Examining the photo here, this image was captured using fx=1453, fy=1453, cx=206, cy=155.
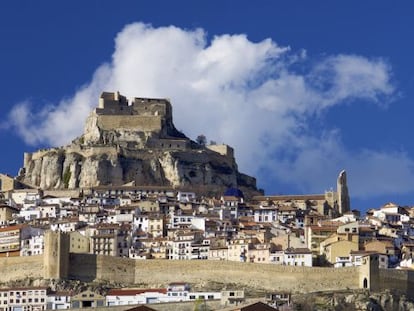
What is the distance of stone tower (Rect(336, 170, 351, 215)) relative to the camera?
8725cm

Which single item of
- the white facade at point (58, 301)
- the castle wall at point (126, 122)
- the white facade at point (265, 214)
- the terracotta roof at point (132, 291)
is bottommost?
the white facade at point (58, 301)

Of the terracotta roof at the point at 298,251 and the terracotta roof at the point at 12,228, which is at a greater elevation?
the terracotta roof at the point at 12,228

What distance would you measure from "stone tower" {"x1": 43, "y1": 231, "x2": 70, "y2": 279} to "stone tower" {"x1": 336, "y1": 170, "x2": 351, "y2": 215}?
23.6 meters

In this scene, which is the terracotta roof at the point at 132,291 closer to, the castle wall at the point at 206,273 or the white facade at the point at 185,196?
the castle wall at the point at 206,273

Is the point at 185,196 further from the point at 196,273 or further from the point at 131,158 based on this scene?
the point at 196,273

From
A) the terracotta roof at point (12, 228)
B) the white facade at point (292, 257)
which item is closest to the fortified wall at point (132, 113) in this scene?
the terracotta roof at point (12, 228)

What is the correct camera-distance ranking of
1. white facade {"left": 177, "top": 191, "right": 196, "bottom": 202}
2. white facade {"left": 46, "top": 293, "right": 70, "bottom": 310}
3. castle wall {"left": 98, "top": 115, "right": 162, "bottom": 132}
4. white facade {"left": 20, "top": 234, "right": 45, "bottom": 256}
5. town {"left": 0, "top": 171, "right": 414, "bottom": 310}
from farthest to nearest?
castle wall {"left": 98, "top": 115, "right": 162, "bottom": 132}
white facade {"left": 177, "top": 191, "right": 196, "bottom": 202}
white facade {"left": 20, "top": 234, "right": 45, "bottom": 256}
town {"left": 0, "top": 171, "right": 414, "bottom": 310}
white facade {"left": 46, "top": 293, "right": 70, "bottom": 310}

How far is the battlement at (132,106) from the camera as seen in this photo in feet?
302

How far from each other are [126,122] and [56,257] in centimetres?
2391

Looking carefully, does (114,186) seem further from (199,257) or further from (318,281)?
(318,281)

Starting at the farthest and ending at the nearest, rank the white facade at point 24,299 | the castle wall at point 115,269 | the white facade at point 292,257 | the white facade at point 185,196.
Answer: the white facade at point 185,196
the castle wall at point 115,269
the white facade at point 292,257
the white facade at point 24,299

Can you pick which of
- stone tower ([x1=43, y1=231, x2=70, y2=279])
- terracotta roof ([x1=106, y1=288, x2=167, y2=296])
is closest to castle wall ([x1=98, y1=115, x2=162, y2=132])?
stone tower ([x1=43, y1=231, x2=70, y2=279])

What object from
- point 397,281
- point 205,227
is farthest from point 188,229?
point 397,281

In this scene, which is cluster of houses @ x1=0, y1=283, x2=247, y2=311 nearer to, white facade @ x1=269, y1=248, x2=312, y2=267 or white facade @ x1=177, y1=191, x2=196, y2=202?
white facade @ x1=269, y1=248, x2=312, y2=267
